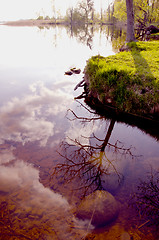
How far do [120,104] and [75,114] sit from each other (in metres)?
2.53

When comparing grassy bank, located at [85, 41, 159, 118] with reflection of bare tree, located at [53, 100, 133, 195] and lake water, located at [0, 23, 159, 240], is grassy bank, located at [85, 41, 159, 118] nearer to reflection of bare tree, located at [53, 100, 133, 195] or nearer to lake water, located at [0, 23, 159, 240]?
lake water, located at [0, 23, 159, 240]

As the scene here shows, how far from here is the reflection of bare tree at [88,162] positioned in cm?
509

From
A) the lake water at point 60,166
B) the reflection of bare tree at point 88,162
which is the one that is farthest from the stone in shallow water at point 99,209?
the reflection of bare tree at point 88,162

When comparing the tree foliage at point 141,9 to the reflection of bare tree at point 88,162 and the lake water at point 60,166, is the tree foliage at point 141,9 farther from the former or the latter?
the reflection of bare tree at point 88,162

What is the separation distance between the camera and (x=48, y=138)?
6.97 metres

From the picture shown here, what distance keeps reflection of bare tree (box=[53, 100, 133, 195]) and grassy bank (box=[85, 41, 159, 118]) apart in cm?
230

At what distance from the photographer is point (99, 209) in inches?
162

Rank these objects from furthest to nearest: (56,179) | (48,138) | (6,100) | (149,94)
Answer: (6,100)
(149,94)
(48,138)
(56,179)

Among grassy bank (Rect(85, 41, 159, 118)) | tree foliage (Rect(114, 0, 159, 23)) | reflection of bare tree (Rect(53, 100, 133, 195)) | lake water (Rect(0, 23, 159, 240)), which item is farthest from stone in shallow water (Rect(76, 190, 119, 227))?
tree foliage (Rect(114, 0, 159, 23))

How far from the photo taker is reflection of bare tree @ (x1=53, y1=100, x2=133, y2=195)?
5.09 metres

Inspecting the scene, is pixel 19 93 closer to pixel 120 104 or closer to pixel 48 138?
pixel 48 138

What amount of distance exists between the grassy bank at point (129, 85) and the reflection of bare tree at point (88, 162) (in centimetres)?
230

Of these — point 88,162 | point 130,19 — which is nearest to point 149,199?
point 88,162

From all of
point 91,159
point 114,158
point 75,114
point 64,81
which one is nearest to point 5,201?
point 91,159
